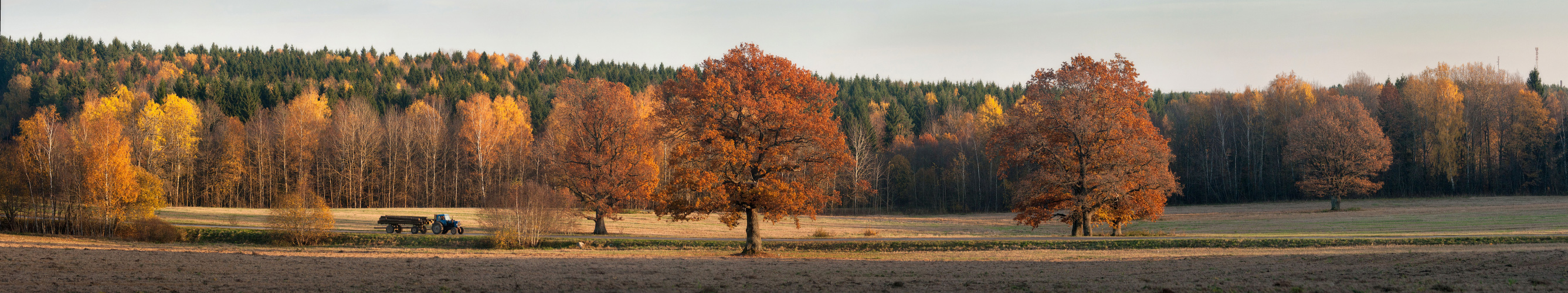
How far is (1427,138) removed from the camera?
2665 inches

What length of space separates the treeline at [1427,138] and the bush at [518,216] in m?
61.1

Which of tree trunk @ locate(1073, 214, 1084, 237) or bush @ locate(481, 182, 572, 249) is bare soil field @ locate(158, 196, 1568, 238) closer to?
tree trunk @ locate(1073, 214, 1084, 237)

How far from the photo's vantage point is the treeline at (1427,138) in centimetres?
6738

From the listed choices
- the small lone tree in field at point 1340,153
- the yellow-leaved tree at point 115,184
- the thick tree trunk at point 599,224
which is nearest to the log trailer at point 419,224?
the thick tree trunk at point 599,224

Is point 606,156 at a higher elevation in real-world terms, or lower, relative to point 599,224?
higher

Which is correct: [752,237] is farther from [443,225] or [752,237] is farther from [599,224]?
[443,225]

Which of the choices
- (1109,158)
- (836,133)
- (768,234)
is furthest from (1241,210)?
(836,133)

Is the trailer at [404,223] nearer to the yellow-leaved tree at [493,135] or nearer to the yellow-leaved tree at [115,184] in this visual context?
the yellow-leaved tree at [115,184]

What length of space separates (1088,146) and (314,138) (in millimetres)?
63522

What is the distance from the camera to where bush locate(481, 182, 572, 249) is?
2927cm

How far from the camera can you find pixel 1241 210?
6059 centimetres

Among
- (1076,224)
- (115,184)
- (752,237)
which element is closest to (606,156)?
(752,237)

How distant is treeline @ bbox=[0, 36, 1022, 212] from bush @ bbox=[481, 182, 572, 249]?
18.5 meters

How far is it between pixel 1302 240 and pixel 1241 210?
3810 centimetres
